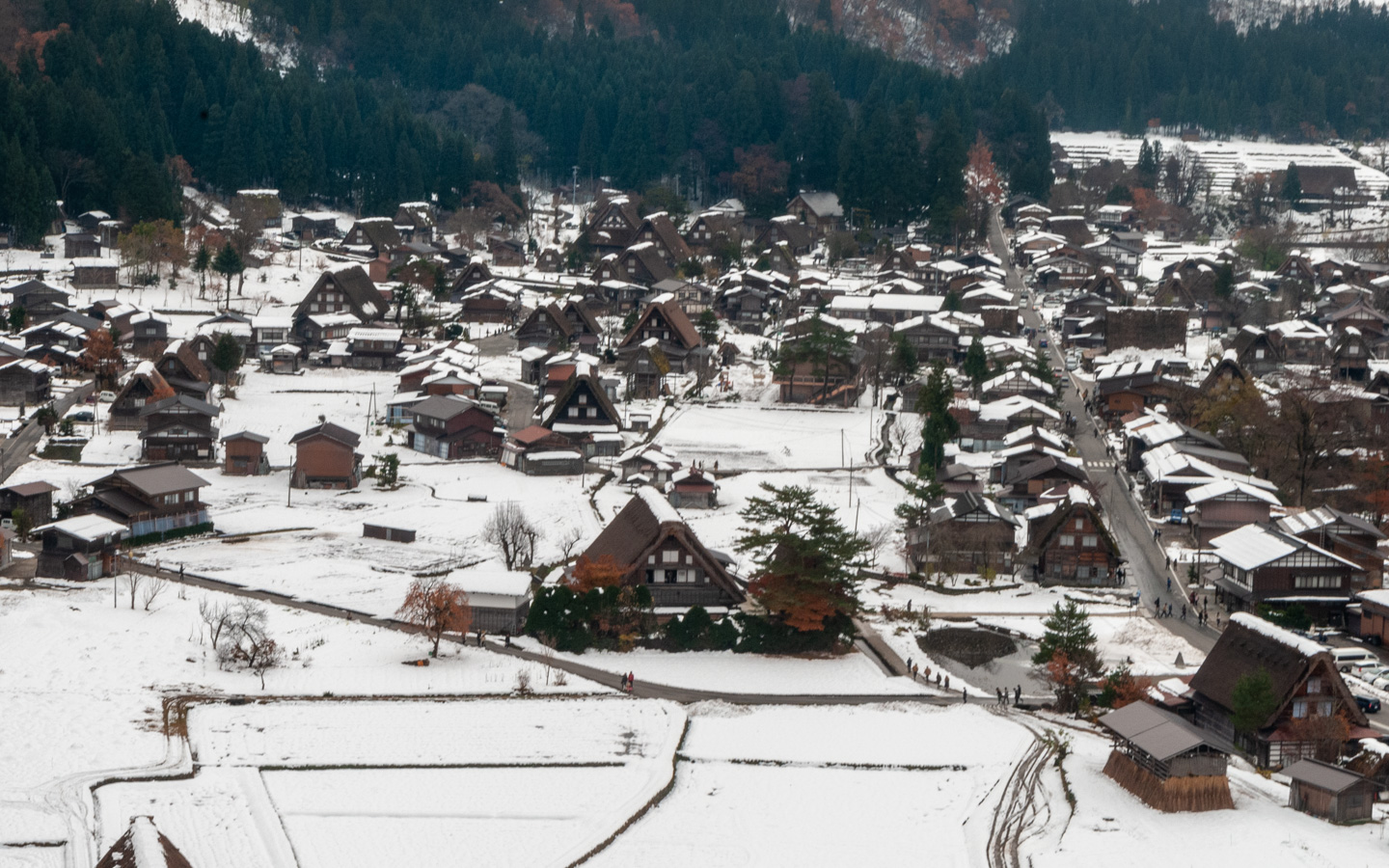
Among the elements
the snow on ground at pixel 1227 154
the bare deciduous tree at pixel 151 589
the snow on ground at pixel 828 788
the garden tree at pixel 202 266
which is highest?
the snow on ground at pixel 1227 154

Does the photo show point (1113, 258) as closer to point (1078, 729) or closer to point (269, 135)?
point (269, 135)

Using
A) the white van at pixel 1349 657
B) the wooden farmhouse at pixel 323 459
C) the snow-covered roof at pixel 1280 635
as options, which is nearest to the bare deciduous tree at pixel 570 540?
the wooden farmhouse at pixel 323 459

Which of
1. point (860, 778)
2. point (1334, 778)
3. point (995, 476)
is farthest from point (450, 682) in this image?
point (995, 476)

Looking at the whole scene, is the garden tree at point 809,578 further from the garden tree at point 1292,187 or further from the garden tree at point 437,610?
the garden tree at point 1292,187

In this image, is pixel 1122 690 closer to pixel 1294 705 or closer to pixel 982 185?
pixel 1294 705

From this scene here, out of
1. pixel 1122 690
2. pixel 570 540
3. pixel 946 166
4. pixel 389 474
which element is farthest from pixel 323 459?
pixel 946 166
